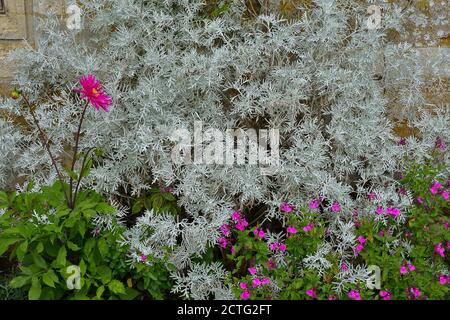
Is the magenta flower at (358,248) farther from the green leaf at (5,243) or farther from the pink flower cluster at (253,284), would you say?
the green leaf at (5,243)

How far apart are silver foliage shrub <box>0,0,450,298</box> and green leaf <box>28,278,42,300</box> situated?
1.73ft

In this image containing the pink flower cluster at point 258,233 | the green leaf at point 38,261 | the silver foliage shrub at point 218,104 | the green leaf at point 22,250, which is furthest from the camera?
the silver foliage shrub at point 218,104

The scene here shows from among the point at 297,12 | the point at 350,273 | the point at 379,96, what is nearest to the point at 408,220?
the point at 350,273

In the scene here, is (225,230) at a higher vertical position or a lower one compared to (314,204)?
lower

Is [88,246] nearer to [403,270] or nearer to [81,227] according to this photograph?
[81,227]

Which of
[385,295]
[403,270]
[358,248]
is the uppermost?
[358,248]

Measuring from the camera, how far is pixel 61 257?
2377mm

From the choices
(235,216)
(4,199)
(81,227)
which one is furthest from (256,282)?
(4,199)

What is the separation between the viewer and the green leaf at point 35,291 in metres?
2.31

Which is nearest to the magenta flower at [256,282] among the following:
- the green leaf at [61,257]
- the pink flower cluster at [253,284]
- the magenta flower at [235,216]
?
the pink flower cluster at [253,284]

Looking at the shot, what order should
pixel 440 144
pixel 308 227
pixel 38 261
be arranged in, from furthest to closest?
1. pixel 440 144
2. pixel 308 227
3. pixel 38 261

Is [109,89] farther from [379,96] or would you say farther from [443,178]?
[443,178]

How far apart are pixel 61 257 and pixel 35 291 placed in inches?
7.6

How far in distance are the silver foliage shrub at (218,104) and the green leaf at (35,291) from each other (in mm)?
528
